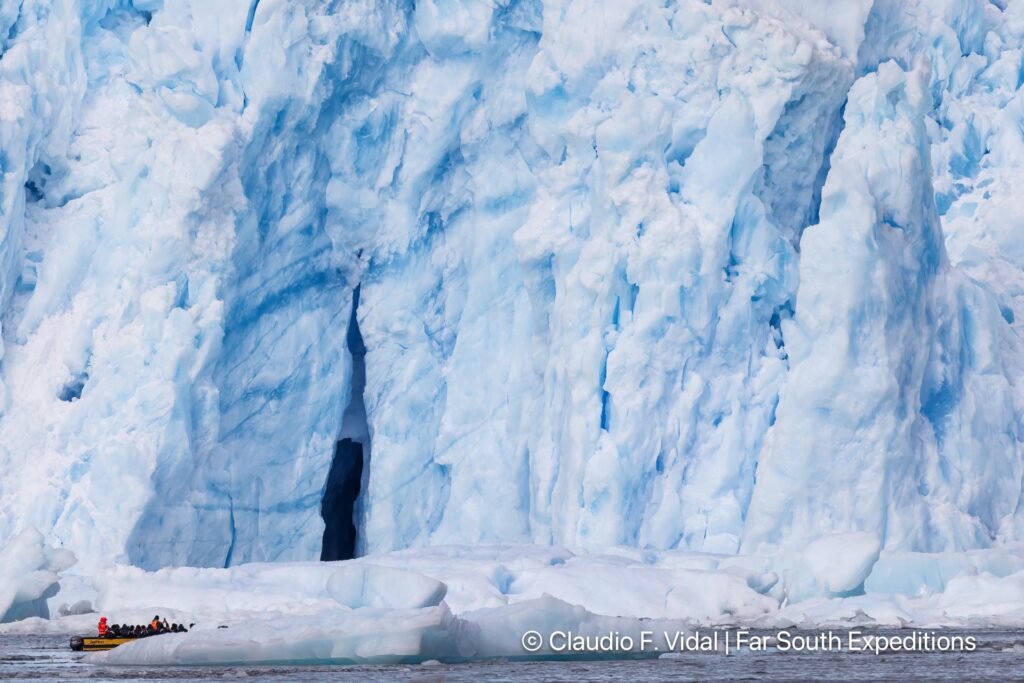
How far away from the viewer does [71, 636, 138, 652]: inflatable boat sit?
21438mm

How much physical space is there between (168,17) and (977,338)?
50.4 ft

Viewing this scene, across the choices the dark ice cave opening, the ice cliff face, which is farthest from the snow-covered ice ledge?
the dark ice cave opening

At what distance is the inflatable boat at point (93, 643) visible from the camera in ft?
70.3

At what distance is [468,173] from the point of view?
32281 mm

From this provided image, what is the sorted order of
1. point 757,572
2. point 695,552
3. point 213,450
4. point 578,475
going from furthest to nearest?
1. point 213,450
2. point 578,475
3. point 695,552
4. point 757,572

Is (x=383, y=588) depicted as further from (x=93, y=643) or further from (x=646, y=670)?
(x=646, y=670)

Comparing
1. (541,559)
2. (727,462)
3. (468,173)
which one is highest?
(468,173)

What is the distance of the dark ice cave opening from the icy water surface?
44.3 feet

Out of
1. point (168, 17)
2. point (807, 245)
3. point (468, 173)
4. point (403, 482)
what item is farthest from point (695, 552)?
point (168, 17)

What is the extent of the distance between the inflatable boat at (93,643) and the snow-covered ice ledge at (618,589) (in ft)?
3.44

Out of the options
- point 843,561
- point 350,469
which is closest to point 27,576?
point 350,469

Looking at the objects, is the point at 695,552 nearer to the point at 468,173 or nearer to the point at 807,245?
the point at 807,245

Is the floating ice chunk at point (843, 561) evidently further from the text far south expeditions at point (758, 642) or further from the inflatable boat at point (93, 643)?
the inflatable boat at point (93, 643)

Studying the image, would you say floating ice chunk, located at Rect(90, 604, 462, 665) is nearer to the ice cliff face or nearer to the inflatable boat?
the inflatable boat
